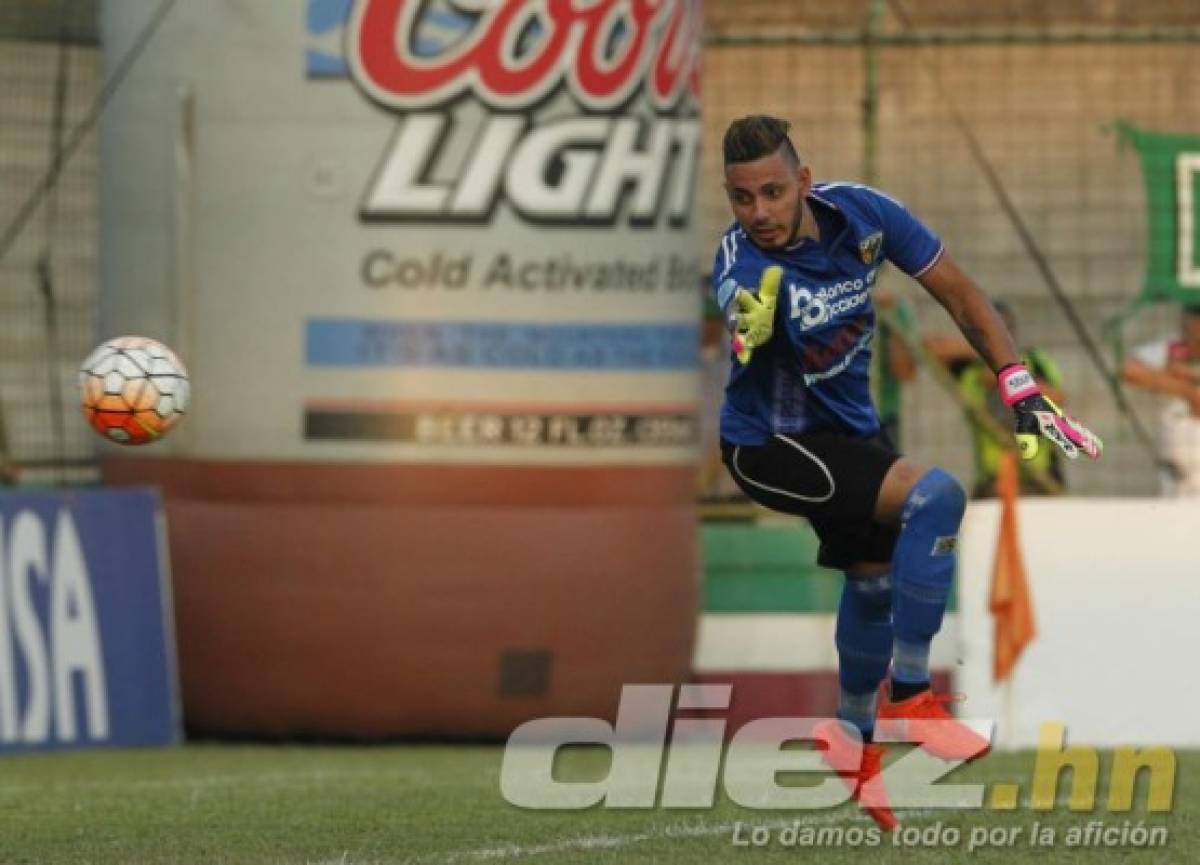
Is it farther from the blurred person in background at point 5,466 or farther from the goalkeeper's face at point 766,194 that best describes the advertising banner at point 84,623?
the goalkeeper's face at point 766,194

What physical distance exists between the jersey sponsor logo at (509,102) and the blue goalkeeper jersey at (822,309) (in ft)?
16.0

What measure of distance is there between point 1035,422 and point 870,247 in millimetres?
755

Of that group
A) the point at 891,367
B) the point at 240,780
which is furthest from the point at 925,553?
the point at 891,367

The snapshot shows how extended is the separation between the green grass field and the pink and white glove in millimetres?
1212

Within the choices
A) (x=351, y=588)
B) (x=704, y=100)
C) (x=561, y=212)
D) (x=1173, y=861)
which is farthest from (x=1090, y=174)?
(x=1173, y=861)

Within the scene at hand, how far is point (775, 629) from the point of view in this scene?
14844 mm

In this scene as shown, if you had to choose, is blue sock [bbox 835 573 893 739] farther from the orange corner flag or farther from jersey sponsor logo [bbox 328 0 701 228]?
the orange corner flag

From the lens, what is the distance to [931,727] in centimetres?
854

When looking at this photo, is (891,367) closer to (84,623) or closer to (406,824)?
(84,623)

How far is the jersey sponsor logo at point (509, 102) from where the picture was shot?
1358cm

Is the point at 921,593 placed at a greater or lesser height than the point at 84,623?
greater

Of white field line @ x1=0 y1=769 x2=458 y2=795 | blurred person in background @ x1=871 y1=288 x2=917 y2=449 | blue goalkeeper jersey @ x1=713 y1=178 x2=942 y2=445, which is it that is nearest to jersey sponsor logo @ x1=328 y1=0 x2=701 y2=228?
blurred person in background @ x1=871 y1=288 x2=917 y2=449

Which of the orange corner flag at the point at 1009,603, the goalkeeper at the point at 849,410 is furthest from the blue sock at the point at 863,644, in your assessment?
the orange corner flag at the point at 1009,603

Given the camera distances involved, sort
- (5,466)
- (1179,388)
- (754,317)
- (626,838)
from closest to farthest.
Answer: (754,317)
(626,838)
(5,466)
(1179,388)
